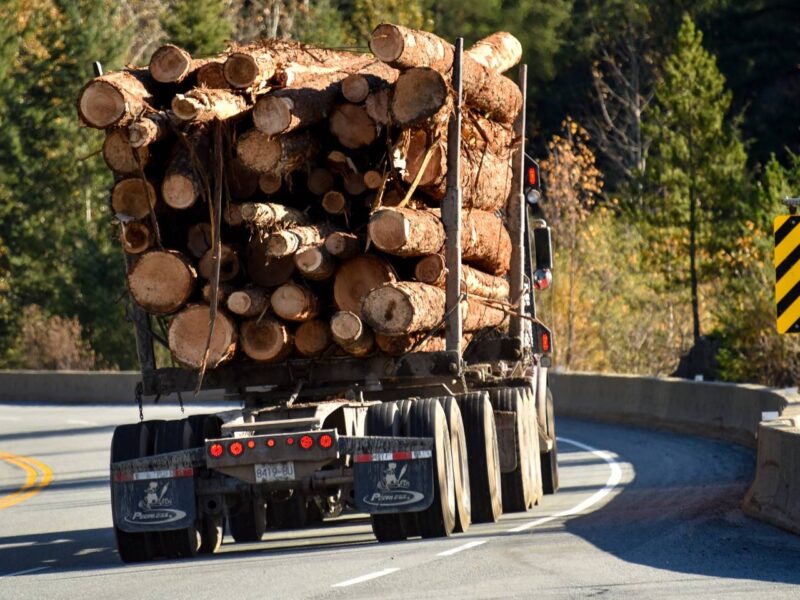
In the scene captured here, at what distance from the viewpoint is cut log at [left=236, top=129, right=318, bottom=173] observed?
1358cm

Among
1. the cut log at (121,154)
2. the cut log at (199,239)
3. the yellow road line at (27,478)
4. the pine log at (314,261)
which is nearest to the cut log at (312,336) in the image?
the pine log at (314,261)

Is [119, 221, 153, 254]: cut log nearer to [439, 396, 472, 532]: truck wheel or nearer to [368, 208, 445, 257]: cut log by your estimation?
[368, 208, 445, 257]: cut log

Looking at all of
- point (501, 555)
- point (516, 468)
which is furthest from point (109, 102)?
point (516, 468)

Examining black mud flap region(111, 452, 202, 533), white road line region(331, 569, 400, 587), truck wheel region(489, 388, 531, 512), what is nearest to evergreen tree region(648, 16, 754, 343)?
truck wheel region(489, 388, 531, 512)

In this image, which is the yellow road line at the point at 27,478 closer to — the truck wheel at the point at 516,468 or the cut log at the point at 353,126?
the truck wheel at the point at 516,468

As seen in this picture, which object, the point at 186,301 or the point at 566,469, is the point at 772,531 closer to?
the point at 186,301

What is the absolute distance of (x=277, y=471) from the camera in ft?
42.8

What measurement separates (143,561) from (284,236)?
275cm

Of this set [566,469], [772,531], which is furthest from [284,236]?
[566,469]

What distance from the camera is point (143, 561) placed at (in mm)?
A: 13602

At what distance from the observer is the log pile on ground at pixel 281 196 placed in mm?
13516

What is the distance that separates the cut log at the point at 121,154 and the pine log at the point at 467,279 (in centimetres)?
240

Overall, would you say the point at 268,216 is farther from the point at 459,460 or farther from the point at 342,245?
the point at 459,460

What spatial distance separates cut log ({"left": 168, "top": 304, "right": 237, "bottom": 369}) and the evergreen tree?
112ft
